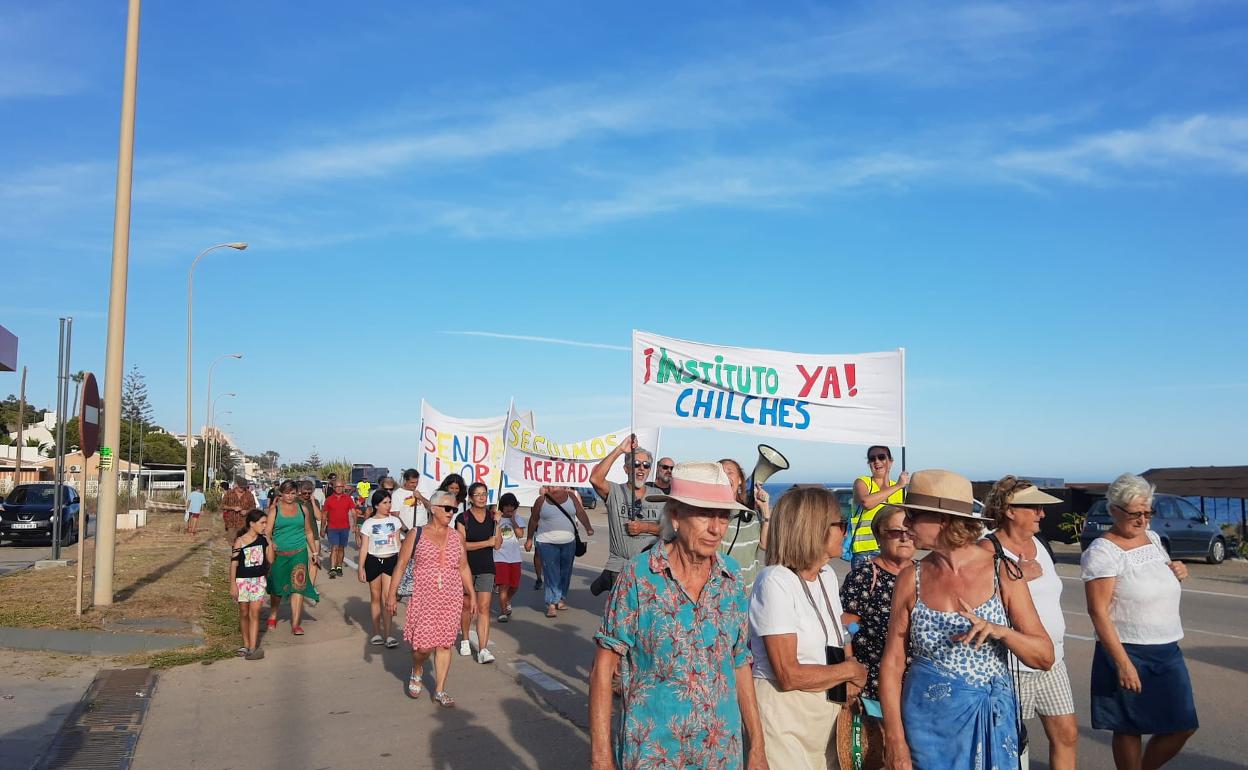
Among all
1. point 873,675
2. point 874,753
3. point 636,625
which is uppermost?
point 636,625

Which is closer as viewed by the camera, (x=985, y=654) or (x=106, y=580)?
(x=985, y=654)

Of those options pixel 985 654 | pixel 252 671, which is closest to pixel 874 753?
pixel 985 654

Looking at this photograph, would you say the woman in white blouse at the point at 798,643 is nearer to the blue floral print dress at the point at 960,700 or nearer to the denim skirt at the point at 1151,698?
the blue floral print dress at the point at 960,700

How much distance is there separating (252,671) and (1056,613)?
738 centimetres

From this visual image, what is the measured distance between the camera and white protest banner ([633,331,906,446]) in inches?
386

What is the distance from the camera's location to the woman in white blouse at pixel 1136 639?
16.7 ft

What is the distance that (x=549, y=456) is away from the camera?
50.5ft

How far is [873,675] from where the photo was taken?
14.4ft

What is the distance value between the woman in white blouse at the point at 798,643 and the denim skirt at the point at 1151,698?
177cm

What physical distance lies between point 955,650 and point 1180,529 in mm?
20289

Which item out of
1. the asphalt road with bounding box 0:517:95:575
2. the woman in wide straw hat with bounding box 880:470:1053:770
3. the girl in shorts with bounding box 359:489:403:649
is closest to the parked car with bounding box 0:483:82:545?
the asphalt road with bounding box 0:517:95:575

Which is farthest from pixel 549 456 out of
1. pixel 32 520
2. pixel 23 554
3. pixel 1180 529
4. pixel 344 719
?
pixel 32 520

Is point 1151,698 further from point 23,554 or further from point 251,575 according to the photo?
point 23,554

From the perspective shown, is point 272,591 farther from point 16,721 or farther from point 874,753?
point 874,753
